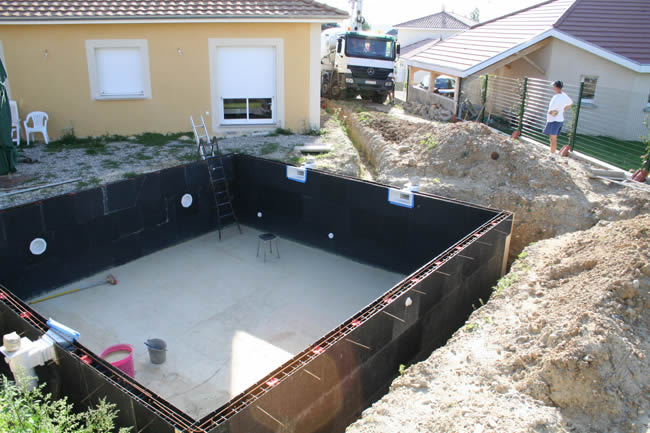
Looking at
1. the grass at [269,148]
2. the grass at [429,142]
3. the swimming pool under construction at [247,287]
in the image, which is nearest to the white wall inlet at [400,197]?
the swimming pool under construction at [247,287]

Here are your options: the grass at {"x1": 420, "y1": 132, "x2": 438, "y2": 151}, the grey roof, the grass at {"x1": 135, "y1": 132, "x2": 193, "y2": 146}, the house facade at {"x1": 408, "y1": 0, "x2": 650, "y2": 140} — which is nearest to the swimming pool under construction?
the grass at {"x1": 420, "y1": 132, "x2": 438, "y2": 151}

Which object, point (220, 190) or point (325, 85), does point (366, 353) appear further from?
point (325, 85)

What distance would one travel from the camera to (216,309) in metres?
8.41

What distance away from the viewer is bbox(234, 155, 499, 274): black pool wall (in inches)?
344

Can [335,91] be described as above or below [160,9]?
below

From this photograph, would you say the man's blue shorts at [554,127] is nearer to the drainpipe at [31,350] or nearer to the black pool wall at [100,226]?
the black pool wall at [100,226]

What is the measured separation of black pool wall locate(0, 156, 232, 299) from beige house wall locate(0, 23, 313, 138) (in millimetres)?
4744

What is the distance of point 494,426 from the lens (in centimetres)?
445

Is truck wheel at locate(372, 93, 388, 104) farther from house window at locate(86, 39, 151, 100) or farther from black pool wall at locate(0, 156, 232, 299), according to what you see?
black pool wall at locate(0, 156, 232, 299)

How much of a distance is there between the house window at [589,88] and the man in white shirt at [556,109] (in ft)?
17.7

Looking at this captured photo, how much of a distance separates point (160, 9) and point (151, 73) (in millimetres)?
1733

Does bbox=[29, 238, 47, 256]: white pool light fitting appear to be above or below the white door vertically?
below

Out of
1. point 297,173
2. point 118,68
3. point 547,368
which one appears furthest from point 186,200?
point 547,368

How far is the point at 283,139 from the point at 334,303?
7335 mm
